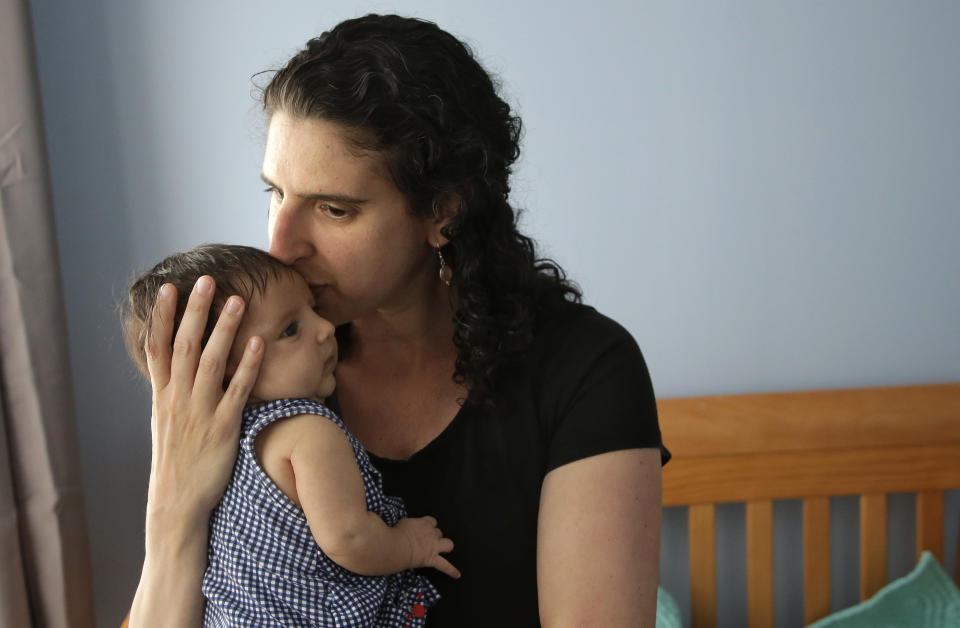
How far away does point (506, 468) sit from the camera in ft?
3.92

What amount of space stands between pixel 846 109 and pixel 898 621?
117cm

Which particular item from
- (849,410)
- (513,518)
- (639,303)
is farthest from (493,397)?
(849,410)

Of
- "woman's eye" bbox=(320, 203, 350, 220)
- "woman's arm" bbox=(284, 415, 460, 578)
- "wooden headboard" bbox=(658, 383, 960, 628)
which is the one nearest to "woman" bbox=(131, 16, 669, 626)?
"woman's eye" bbox=(320, 203, 350, 220)

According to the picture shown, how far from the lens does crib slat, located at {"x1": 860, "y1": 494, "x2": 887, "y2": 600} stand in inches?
79.3

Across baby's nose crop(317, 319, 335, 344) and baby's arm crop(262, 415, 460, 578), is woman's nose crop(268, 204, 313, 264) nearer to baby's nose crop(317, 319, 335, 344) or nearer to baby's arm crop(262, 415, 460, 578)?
baby's nose crop(317, 319, 335, 344)

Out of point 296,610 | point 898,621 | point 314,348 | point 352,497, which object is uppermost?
point 314,348

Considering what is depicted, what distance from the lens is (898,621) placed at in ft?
6.14

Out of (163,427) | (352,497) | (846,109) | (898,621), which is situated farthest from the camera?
(846,109)

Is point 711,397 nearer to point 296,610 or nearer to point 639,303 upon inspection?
point 639,303

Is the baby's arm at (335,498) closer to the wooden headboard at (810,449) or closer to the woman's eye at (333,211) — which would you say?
the woman's eye at (333,211)

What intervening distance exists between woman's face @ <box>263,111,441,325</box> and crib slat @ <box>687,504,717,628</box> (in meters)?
1.19

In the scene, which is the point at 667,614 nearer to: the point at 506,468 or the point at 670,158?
the point at 506,468

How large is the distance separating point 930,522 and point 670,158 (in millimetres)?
1067

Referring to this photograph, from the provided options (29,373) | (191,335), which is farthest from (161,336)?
(29,373)
